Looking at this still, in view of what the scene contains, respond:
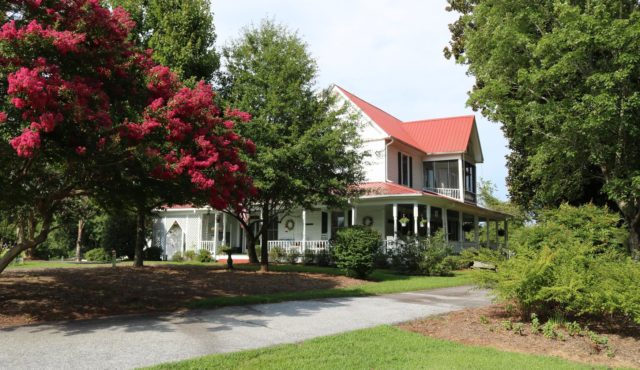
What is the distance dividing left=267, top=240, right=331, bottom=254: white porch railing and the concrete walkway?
12.7 meters

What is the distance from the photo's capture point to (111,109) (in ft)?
29.9

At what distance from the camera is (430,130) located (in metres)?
31.9

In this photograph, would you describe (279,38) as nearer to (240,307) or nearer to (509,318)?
(240,307)

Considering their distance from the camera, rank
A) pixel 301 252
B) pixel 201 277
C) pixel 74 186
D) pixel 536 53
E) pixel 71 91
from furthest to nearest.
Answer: pixel 301 252, pixel 536 53, pixel 201 277, pixel 74 186, pixel 71 91

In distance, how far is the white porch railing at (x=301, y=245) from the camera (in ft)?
81.1

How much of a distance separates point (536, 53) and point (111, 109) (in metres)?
13.5

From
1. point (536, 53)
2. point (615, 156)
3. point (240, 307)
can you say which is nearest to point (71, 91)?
point (240, 307)

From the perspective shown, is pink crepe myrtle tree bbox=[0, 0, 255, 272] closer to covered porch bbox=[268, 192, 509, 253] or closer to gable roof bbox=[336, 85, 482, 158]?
covered porch bbox=[268, 192, 509, 253]

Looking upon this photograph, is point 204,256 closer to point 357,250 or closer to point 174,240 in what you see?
point 174,240

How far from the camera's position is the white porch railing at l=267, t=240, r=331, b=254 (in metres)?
24.7

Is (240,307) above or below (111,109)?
below

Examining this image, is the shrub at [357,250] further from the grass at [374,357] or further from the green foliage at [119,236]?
the green foliage at [119,236]

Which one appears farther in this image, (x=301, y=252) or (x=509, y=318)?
(x=301, y=252)

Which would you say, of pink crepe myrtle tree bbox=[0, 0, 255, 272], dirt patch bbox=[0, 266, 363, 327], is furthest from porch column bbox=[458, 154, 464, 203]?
pink crepe myrtle tree bbox=[0, 0, 255, 272]
